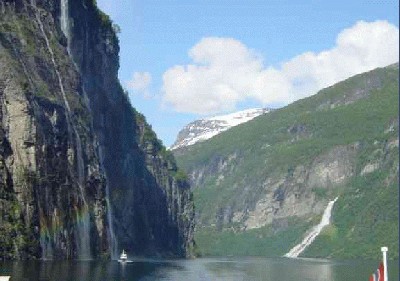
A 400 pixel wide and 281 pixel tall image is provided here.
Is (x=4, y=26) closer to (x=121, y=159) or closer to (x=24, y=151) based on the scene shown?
(x=24, y=151)

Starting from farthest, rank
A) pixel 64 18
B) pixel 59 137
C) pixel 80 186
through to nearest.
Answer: pixel 64 18, pixel 80 186, pixel 59 137

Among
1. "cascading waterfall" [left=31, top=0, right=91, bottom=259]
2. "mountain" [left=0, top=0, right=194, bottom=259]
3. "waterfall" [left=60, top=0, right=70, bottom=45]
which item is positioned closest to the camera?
"mountain" [left=0, top=0, right=194, bottom=259]

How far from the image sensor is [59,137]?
125875 mm

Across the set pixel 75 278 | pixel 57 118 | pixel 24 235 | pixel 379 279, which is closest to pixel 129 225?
pixel 57 118

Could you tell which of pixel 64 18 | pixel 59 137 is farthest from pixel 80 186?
pixel 64 18

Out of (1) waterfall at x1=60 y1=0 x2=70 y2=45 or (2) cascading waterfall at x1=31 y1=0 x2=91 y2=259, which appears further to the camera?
(1) waterfall at x1=60 y1=0 x2=70 y2=45

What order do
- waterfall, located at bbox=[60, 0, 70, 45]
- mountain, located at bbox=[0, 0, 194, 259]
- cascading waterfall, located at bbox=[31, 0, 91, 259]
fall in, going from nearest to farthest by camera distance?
mountain, located at bbox=[0, 0, 194, 259] → cascading waterfall, located at bbox=[31, 0, 91, 259] → waterfall, located at bbox=[60, 0, 70, 45]

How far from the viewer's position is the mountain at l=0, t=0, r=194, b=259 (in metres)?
112

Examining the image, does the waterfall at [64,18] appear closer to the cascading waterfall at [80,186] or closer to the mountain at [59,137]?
the mountain at [59,137]

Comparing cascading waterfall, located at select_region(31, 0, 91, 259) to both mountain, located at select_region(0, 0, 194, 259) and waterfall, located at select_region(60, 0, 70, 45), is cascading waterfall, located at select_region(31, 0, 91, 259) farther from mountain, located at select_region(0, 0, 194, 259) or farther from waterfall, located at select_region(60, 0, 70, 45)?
waterfall, located at select_region(60, 0, 70, 45)

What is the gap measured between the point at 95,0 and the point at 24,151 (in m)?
68.7

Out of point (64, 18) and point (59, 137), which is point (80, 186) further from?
point (64, 18)

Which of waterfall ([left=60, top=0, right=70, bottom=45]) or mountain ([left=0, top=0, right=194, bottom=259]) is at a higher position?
waterfall ([left=60, top=0, right=70, bottom=45])

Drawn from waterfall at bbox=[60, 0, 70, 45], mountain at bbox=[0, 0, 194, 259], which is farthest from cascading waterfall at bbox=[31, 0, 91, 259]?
waterfall at bbox=[60, 0, 70, 45]
